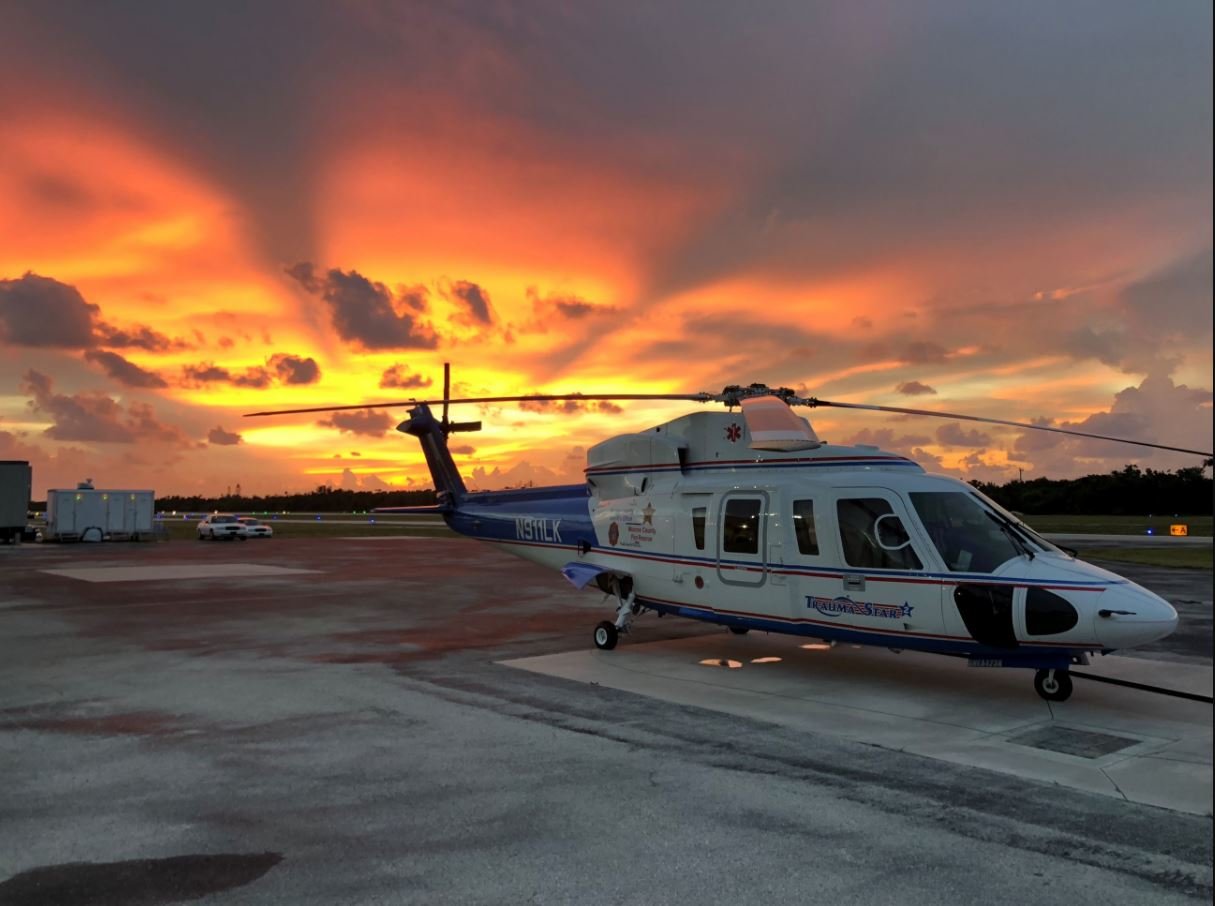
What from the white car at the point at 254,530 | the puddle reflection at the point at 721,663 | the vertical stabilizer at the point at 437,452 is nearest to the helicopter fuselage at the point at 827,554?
the puddle reflection at the point at 721,663

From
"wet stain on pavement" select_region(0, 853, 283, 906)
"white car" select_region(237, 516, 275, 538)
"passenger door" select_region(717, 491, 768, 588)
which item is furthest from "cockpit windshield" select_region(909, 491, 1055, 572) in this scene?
"white car" select_region(237, 516, 275, 538)

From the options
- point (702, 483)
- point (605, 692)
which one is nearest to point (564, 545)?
point (702, 483)

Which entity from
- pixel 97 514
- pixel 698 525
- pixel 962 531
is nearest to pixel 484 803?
pixel 962 531

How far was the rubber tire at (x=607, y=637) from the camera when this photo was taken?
13.3 m

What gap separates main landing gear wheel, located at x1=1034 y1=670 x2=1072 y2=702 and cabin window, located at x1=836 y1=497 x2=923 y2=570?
6.13 ft

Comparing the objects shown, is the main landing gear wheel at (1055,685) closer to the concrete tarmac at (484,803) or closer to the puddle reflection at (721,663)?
the concrete tarmac at (484,803)

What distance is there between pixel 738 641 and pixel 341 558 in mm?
23301

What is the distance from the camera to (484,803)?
6688 millimetres

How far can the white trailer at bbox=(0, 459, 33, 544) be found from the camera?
45.1 metres

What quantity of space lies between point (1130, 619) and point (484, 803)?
6.27 meters

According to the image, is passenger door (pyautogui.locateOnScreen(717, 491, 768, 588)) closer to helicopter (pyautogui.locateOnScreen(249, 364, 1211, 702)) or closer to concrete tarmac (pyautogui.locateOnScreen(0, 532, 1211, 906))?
helicopter (pyautogui.locateOnScreen(249, 364, 1211, 702))

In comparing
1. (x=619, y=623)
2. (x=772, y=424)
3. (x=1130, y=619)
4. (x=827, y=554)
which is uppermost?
(x=772, y=424)

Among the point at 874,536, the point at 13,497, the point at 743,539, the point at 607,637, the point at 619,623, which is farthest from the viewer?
the point at 13,497

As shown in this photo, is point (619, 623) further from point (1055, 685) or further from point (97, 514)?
point (97, 514)
